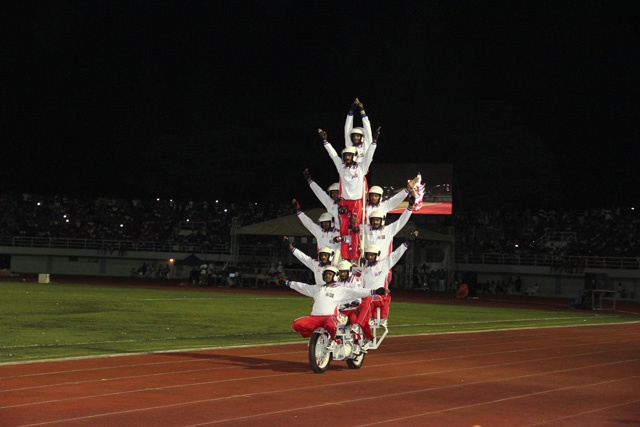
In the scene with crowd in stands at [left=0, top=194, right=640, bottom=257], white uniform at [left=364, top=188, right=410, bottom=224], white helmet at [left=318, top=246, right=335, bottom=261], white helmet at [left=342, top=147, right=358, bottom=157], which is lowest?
white helmet at [left=318, top=246, right=335, bottom=261]

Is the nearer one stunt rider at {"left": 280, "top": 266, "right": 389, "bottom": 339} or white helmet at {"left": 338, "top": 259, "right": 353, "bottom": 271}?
stunt rider at {"left": 280, "top": 266, "right": 389, "bottom": 339}

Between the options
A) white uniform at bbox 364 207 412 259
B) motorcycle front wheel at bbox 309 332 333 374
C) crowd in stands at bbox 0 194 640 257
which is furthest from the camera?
crowd in stands at bbox 0 194 640 257

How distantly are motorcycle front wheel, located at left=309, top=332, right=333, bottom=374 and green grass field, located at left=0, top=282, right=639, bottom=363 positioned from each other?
12.4 ft

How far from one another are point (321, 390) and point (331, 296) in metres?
1.91

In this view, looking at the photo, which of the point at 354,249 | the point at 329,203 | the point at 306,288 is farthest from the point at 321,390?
the point at 329,203

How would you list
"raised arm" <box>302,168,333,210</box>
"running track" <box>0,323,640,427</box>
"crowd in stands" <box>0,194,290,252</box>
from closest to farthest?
"running track" <box>0,323,640,427</box> < "raised arm" <box>302,168,333,210</box> < "crowd in stands" <box>0,194,290,252</box>

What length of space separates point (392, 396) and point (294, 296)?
1119 inches

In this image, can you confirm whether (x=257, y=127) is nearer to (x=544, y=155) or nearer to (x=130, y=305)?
(x=544, y=155)

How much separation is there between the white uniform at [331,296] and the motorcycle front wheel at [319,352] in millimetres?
326

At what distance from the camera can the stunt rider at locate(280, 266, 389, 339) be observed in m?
13.4

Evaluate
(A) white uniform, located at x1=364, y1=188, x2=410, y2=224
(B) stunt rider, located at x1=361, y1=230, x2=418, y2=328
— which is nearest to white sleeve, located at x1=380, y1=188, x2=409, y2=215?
(A) white uniform, located at x1=364, y1=188, x2=410, y2=224

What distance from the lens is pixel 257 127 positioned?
78.5 meters

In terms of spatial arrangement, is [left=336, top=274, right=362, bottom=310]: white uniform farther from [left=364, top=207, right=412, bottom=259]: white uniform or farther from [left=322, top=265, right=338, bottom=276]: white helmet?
[left=364, top=207, right=412, bottom=259]: white uniform

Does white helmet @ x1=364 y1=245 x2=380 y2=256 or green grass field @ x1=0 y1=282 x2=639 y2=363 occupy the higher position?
white helmet @ x1=364 y1=245 x2=380 y2=256
